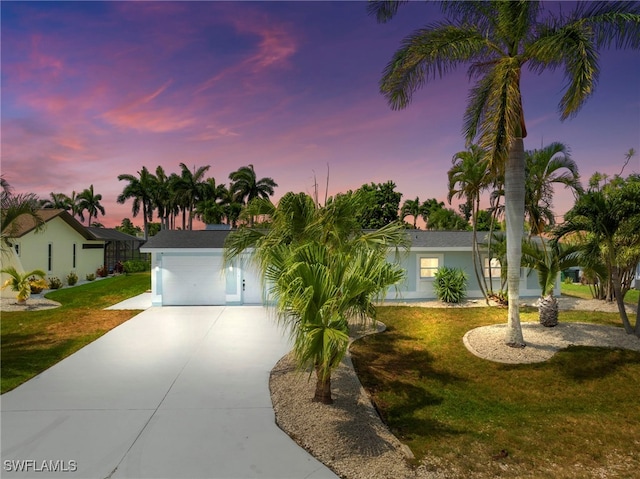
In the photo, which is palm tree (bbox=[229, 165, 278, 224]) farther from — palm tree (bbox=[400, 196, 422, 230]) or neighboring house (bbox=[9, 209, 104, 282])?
palm tree (bbox=[400, 196, 422, 230])

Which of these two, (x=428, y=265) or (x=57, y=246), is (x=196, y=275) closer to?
(x=428, y=265)

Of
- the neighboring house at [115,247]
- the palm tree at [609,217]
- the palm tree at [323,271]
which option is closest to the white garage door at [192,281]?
the palm tree at [323,271]

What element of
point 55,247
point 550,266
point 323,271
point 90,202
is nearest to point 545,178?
point 550,266

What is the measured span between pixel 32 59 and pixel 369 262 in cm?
1179

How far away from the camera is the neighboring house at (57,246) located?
17.8 meters

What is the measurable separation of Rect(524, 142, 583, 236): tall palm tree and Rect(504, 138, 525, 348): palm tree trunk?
477 centimetres

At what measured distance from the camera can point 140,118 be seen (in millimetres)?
12781

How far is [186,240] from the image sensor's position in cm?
1484

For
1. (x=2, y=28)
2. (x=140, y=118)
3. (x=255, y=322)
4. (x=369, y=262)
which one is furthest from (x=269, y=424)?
(x=140, y=118)

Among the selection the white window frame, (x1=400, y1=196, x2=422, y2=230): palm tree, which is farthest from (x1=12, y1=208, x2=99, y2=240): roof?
(x1=400, y1=196, x2=422, y2=230): palm tree

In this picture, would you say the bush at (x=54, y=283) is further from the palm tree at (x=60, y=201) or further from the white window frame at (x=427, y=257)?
the palm tree at (x=60, y=201)

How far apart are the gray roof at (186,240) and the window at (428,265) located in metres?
9.48

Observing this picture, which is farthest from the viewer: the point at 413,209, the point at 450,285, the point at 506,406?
the point at 413,209

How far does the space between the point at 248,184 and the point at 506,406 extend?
121 feet
